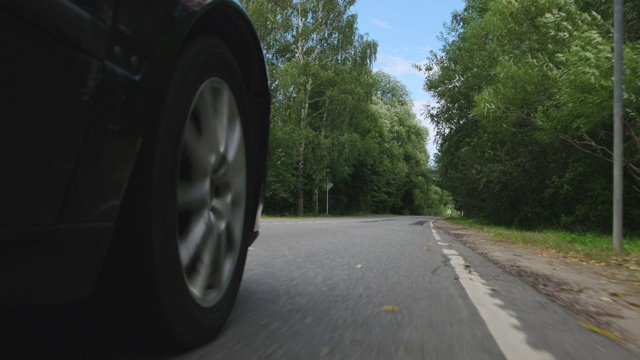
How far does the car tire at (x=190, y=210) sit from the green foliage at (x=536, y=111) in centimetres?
1014

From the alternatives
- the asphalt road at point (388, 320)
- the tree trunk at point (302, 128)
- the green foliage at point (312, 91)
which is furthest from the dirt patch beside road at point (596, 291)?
the tree trunk at point (302, 128)

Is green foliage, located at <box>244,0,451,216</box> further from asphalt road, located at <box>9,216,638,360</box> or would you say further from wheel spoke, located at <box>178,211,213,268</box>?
wheel spoke, located at <box>178,211,213,268</box>

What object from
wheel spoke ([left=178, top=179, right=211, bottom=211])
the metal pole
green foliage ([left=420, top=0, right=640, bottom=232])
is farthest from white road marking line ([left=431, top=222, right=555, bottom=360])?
green foliage ([left=420, top=0, right=640, bottom=232])

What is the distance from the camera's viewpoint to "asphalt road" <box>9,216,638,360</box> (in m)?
2.42

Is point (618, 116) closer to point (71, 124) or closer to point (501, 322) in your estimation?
point (501, 322)

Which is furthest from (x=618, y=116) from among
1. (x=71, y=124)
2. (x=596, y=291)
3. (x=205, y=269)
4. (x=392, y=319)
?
(x=71, y=124)

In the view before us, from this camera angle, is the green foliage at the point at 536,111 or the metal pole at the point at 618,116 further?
the green foliage at the point at 536,111

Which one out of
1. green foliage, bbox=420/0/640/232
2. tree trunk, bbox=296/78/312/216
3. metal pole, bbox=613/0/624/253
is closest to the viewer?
metal pole, bbox=613/0/624/253

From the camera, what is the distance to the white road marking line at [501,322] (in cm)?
251

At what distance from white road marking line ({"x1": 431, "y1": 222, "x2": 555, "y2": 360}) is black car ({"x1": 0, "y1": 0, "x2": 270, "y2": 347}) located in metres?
1.29

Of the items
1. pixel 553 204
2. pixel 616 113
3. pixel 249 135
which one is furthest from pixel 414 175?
pixel 249 135

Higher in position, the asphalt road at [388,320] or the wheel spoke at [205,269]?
the wheel spoke at [205,269]

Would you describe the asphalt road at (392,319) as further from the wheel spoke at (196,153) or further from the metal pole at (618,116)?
the metal pole at (618,116)

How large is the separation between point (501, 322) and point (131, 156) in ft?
7.48
